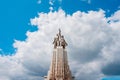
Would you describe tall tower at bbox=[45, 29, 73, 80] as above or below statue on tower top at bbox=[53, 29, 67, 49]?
below

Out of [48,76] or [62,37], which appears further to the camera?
[62,37]

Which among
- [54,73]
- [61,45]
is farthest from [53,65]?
[61,45]

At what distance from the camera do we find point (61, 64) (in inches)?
2210

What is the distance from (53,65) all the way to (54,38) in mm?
7447

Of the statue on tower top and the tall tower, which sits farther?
the statue on tower top

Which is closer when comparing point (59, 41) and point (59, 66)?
point (59, 66)

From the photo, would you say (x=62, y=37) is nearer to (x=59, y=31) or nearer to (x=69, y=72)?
Result: (x=59, y=31)

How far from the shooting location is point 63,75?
55.3 m

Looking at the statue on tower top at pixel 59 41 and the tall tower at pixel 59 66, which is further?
the statue on tower top at pixel 59 41

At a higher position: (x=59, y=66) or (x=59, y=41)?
(x=59, y=41)

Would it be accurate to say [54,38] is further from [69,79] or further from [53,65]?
[69,79]

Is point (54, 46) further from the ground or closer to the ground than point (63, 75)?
further from the ground

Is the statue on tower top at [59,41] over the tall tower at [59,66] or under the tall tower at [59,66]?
over

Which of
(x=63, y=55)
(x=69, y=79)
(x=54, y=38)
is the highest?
(x=54, y=38)
